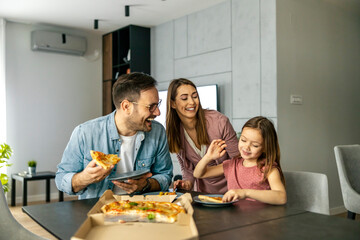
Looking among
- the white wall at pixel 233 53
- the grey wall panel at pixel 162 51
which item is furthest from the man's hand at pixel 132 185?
the grey wall panel at pixel 162 51

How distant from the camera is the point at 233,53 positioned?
4324 millimetres

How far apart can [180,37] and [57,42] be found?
1.95 metres

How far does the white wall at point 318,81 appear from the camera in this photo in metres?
3.96

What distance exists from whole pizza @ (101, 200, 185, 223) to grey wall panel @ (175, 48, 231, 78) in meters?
3.28

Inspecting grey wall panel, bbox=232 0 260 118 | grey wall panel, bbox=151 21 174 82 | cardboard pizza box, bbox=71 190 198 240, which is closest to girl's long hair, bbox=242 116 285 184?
cardboard pizza box, bbox=71 190 198 240

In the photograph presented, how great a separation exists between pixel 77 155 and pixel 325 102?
3.40 m

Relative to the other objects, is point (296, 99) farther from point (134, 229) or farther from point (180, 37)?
point (134, 229)

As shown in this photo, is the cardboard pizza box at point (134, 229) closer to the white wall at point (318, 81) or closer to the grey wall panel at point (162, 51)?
the white wall at point (318, 81)

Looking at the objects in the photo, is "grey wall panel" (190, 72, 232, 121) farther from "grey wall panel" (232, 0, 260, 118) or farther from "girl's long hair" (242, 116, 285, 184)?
"girl's long hair" (242, 116, 285, 184)

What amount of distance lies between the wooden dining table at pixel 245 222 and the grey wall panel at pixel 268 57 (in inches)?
100

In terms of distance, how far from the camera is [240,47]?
167 inches

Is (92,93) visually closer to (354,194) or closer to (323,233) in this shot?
(354,194)

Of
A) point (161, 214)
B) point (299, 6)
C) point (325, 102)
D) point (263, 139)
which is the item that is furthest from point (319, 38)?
point (161, 214)

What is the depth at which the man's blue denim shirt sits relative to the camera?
5.97 ft
